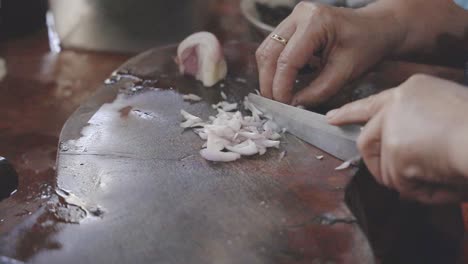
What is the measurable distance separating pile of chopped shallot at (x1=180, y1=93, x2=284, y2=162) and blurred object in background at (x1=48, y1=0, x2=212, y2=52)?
2.66ft

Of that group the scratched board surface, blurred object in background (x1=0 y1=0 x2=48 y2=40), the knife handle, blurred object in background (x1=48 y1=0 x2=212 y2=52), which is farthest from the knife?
blurred object in background (x1=0 y1=0 x2=48 y2=40)

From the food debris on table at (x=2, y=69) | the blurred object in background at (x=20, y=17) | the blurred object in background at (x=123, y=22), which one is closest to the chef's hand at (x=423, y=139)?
the blurred object in background at (x=123, y=22)

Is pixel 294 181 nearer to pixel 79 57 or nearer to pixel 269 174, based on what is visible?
pixel 269 174

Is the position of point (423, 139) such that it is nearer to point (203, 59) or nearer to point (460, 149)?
point (460, 149)

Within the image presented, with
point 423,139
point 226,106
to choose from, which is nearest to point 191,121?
point 226,106

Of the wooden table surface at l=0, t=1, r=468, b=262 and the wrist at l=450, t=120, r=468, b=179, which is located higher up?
the wrist at l=450, t=120, r=468, b=179

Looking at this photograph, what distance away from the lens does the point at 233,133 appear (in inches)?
47.1

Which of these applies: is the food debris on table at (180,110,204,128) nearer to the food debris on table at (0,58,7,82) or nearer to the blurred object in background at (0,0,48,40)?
the food debris on table at (0,58,7,82)

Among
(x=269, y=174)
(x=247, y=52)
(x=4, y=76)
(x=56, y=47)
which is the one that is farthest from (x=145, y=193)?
(x=56, y=47)

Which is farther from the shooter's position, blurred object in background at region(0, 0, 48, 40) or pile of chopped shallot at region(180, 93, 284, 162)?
blurred object in background at region(0, 0, 48, 40)

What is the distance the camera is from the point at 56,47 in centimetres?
206

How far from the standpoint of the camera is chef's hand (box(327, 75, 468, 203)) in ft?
2.72

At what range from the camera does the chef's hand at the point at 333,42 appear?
1.28m

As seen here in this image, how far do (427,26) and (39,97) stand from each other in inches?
47.2
